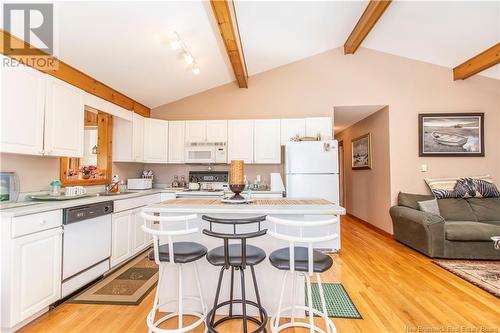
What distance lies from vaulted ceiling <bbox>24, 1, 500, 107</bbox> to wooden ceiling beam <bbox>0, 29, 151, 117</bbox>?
0.08 m

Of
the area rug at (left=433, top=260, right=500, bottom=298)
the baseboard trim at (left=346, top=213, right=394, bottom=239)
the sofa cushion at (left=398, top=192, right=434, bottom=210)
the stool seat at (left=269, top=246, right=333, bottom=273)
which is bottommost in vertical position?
the area rug at (left=433, top=260, right=500, bottom=298)

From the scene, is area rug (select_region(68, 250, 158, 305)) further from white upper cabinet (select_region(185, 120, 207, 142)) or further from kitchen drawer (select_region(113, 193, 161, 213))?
white upper cabinet (select_region(185, 120, 207, 142))

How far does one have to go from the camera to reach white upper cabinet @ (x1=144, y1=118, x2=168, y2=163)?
423 cm

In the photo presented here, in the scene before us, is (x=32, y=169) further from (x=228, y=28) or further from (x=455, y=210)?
(x=455, y=210)

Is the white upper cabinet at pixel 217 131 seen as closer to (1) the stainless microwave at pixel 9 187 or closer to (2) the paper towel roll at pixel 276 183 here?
(2) the paper towel roll at pixel 276 183

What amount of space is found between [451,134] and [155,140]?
5080 mm

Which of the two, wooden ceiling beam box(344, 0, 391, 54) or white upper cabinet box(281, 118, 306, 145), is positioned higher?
wooden ceiling beam box(344, 0, 391, 54)

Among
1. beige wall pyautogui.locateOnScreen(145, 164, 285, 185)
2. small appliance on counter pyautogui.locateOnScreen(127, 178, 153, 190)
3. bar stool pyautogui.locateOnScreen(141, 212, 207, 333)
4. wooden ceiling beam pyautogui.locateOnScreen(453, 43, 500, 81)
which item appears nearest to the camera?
bar stool pyautogui.locateOnScreen(141, 212, 207, 333)

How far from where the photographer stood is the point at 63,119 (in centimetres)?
257

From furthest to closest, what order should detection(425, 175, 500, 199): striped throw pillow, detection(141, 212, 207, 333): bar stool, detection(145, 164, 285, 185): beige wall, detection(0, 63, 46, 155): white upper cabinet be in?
detection(145, 164, 285, 185): beige wall
detection(425, 175, 500, 199): striped throw pillow
detection(0, 63, 46, 155): white upper cabinet
detection(141, 212, 207, 333): bar stool

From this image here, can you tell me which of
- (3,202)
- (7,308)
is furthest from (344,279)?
(3,202)

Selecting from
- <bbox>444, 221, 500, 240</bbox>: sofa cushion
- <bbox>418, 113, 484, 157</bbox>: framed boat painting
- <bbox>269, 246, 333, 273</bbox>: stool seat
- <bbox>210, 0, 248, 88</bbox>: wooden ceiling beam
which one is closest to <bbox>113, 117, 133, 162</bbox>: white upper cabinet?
<bbox>210, 0, 248, 88</bbox>: wooden ceiling beam

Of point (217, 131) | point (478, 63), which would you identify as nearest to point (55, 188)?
point (217, 131)

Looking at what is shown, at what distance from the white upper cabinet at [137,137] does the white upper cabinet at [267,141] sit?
1.93 metres
